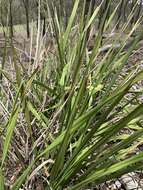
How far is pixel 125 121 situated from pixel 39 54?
2.67ft

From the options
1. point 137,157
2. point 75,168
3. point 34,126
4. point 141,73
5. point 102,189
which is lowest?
point 102,189

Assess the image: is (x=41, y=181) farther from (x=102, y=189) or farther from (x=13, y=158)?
(x=102, y=189)

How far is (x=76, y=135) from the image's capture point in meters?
1.44

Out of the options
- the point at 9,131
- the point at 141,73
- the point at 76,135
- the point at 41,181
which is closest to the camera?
the point at 141,73

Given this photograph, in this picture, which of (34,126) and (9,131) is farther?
(34,126)

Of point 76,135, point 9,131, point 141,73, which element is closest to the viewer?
point 141,73

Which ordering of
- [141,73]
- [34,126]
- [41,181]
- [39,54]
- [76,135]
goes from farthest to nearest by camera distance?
[39,54]
[34,126]
[76,135]
[41,181]
[141,73]

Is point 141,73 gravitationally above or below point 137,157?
above

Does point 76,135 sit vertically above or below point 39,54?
below

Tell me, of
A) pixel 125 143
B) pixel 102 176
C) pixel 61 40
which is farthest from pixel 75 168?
pixel 61 40

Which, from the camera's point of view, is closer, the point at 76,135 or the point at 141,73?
the point at 141,73

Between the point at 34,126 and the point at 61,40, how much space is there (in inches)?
21.7

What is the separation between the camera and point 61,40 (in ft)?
6.33

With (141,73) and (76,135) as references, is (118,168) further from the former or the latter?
(76,135)
